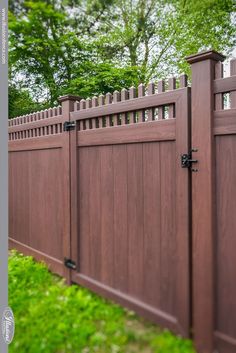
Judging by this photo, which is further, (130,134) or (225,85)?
(130,134)

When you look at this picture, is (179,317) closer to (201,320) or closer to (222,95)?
(201,320)

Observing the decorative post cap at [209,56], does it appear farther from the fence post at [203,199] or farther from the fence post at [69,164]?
the fence post at [69,164]

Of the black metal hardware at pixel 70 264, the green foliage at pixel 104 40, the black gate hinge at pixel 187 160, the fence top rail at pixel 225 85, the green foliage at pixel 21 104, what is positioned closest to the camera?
the fence top rail at pixel 225 85

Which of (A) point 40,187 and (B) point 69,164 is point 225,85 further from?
(A) point 40,187

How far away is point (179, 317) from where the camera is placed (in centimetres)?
156

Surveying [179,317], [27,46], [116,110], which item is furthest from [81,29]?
[179,317]

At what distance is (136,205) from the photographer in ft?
5.90

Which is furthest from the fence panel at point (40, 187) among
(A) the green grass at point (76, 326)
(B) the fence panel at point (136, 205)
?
(A) the green grass at point (76, 326)

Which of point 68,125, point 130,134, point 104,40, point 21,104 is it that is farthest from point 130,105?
point 104,40

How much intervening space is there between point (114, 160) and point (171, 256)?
0.67 metres

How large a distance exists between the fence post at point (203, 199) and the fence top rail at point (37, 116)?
1.33 m

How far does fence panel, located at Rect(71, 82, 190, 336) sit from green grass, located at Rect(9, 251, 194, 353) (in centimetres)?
8

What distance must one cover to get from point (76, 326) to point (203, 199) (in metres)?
0.95

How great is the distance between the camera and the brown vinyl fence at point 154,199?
1.40m
